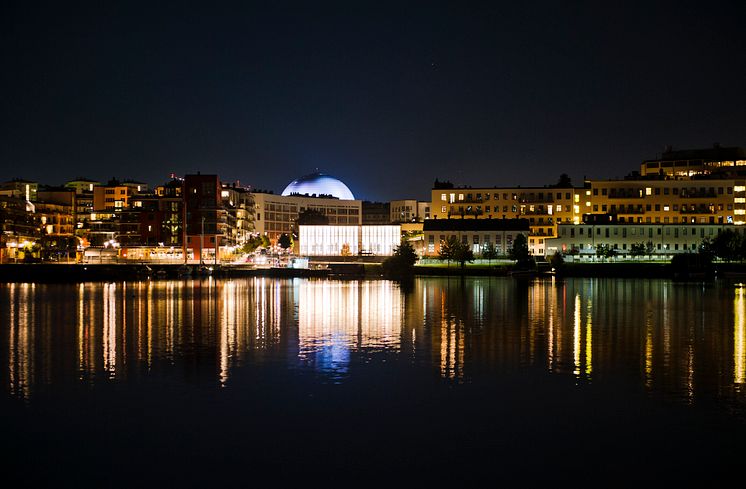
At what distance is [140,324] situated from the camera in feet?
135

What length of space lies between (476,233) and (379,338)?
9686cm

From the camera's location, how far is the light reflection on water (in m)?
26.5

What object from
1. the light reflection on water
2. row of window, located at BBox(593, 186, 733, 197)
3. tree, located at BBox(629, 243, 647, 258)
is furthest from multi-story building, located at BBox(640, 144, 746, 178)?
the light reflection on water

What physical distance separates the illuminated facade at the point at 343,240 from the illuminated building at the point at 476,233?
68.5 feet

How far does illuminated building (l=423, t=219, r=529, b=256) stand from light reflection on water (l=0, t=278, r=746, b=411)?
223ft

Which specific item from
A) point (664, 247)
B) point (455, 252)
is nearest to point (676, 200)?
point (664, 247)

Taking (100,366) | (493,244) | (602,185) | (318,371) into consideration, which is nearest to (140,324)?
(100,366)

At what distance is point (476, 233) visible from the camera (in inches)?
5143

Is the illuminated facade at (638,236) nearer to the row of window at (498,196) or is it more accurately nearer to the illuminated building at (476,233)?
the illuminated building at (476,233)

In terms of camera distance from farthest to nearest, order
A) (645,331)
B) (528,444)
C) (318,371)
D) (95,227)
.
→ (95,227), (645,331), (318,371), (528,444)

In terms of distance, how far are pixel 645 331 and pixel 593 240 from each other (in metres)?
89.7

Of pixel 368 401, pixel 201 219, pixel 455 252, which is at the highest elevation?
pixel 201 219

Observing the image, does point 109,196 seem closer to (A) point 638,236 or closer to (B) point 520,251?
(B) point 520,251

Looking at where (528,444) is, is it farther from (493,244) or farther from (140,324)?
(493,244)
